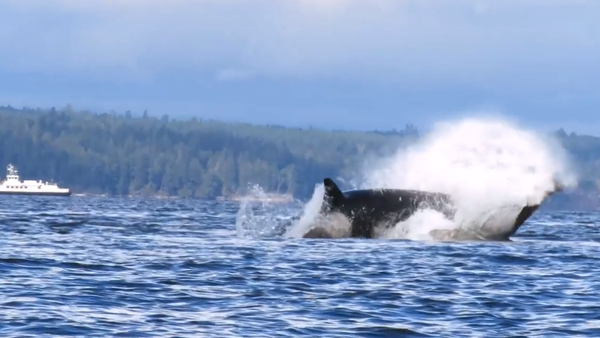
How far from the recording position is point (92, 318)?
19.6 meters

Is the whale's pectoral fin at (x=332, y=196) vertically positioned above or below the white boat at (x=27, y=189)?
above

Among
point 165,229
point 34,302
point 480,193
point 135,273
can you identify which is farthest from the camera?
point 165,229

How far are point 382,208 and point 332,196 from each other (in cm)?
150

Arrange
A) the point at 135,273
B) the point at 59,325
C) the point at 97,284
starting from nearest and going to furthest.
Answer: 1. the point at 59,325
2. the point at 97,284
3. the point at 135,273

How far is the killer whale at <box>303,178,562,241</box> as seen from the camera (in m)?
33.6

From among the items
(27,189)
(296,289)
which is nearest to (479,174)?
(296,289)

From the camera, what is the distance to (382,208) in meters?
33.9

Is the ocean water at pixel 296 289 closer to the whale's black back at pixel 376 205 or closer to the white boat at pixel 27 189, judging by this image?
the whale's black back at pixel 376 205

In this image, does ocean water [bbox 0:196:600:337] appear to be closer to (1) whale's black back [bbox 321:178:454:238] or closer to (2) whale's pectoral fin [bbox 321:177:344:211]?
(1) whale's black back [bbox 321:178:454:238]

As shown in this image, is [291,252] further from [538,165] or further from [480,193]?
[538,165]

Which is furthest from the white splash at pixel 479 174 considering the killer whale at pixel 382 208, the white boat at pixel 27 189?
the white boat at pixel 27 189

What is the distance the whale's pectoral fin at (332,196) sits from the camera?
32938 mm

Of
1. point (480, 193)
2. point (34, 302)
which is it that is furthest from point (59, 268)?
point (480, 193)

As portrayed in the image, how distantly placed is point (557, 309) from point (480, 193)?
13.8 meters
